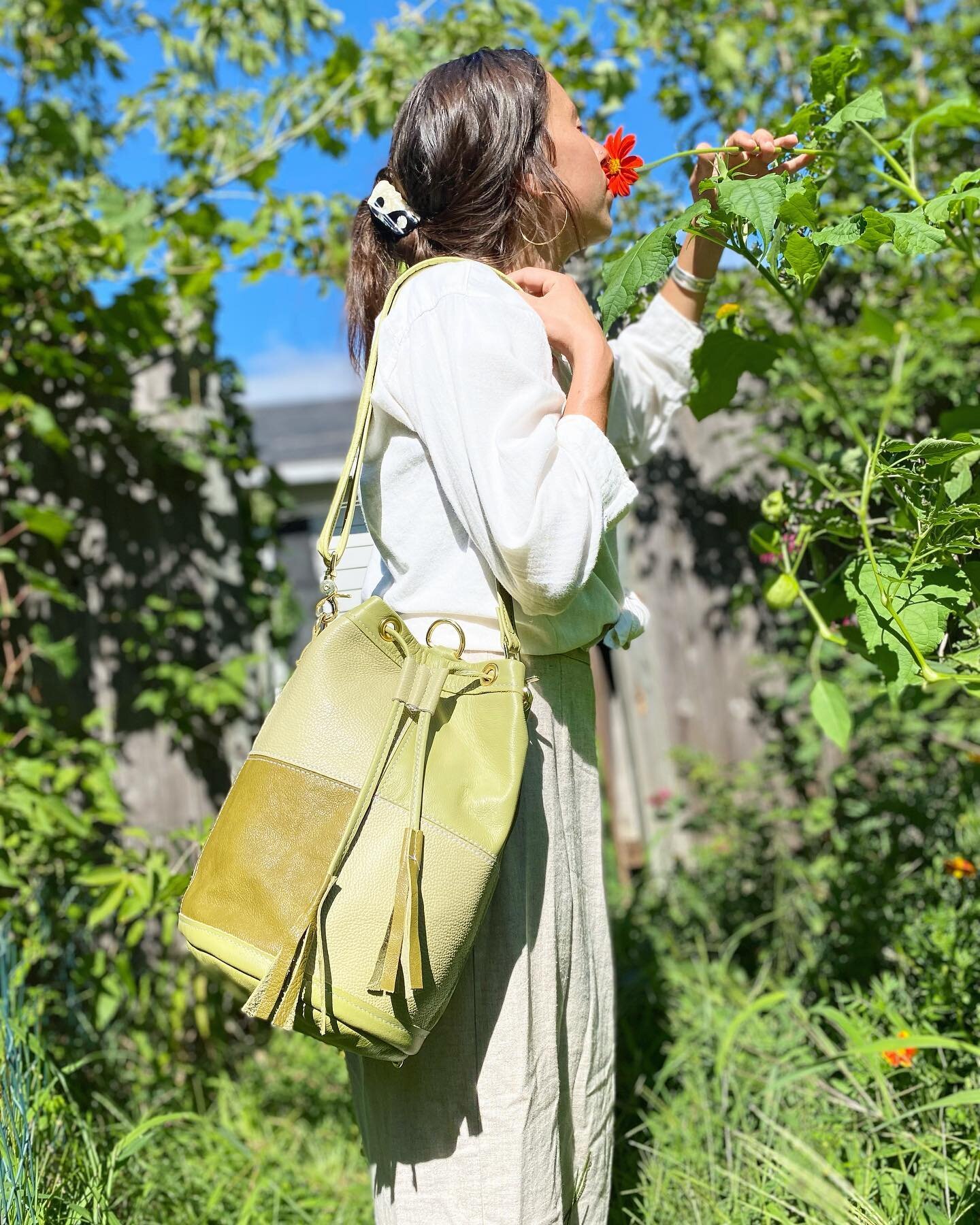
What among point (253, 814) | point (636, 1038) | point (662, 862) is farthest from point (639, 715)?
point (253, 814)

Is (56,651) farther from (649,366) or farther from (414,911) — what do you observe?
(414,911)

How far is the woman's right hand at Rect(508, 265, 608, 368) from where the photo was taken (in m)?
1.20

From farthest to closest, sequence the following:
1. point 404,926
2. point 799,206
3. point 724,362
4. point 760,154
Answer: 1. point 724,362
2. point 760,154
3. point 799,206
4. point 404,926

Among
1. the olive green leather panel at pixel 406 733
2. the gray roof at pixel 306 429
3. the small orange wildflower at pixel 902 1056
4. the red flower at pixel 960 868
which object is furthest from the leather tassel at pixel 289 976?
the gray roof at pixel 306 429

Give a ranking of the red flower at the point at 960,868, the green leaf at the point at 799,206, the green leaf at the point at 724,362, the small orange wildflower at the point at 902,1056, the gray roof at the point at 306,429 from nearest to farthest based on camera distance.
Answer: the green leaf at the point at 799,206 → the green leaf at the point at 724,362 → the small orange wildflower at the point at 902,1056 → the red flower at the point at 960,868 → the gray roof at the point at 306,429

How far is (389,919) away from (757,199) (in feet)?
2.84

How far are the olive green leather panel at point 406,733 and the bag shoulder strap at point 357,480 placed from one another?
0.22ft

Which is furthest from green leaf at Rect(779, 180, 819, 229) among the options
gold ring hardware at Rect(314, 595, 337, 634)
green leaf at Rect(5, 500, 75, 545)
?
green leaf at Rect(5, 500, 75, 545)

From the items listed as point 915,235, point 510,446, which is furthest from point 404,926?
point 915,235

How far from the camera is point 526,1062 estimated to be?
1.17 meters

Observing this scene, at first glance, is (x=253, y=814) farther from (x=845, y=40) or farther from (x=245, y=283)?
(x=845, y=40)

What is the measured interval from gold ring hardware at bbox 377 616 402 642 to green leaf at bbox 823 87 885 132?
31.6 inches

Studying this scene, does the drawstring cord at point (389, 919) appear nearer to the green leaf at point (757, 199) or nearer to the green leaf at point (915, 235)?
the green leaf at point (757, 199)

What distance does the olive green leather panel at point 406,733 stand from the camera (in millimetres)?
1096
